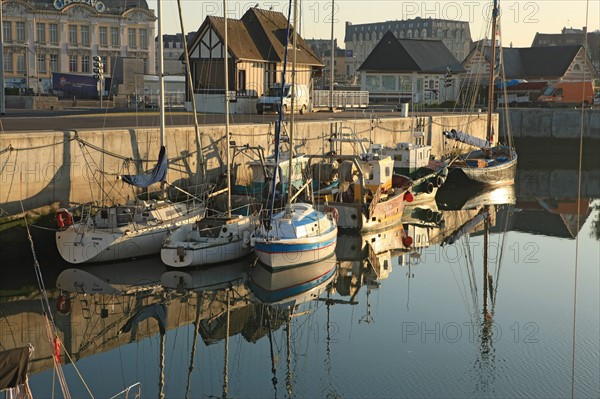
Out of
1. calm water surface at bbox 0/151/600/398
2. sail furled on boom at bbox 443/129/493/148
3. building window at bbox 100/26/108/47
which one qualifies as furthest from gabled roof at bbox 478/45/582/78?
calm water surface at bbox 0/151/600/398

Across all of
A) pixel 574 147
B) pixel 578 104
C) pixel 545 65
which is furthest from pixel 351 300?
pixel 545 65

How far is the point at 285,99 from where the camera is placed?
169ft

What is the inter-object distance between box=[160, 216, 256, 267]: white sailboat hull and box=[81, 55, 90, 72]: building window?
241 ft

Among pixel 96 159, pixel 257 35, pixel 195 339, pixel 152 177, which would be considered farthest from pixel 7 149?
pixel 257 35

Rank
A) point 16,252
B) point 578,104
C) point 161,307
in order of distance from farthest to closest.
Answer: point 578,104 < point 16,252 < point 161,307

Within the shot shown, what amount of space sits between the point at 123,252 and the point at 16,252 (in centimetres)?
308

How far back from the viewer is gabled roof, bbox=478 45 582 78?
85.8 m

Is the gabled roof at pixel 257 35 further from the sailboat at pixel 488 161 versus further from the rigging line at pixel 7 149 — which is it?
the rigging line at pixel 7 149

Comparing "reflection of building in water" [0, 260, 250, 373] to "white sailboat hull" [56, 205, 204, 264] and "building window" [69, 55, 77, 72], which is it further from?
"building window" [69, 55, 77, 72]

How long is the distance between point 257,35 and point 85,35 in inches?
1848

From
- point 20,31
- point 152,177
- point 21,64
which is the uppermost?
point 20,31

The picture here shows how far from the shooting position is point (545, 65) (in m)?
86.6

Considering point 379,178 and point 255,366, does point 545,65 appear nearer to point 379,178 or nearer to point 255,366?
point 379,178

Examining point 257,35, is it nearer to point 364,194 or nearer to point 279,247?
point 364,194
